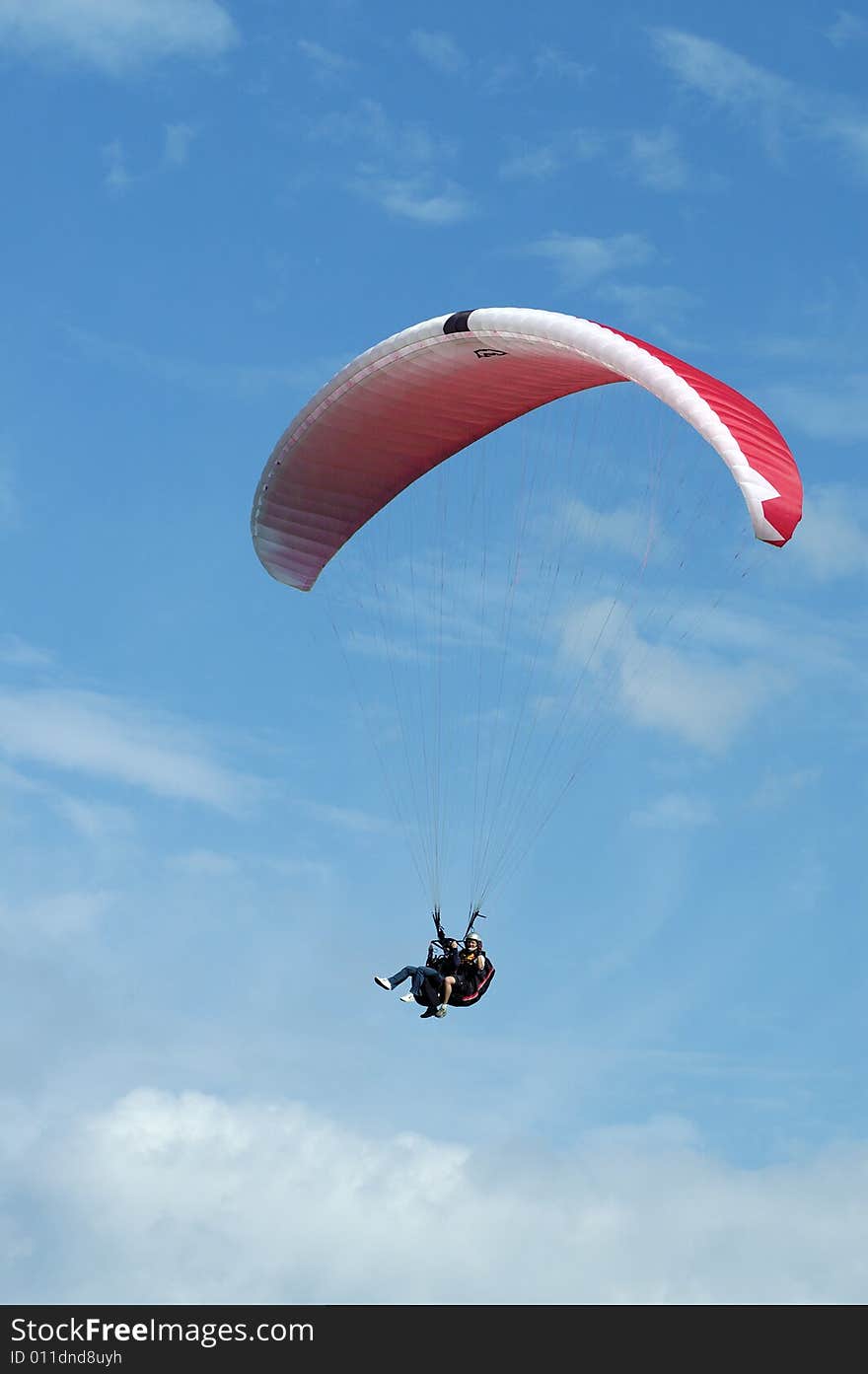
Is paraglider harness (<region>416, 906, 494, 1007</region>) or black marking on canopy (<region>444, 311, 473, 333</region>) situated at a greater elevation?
black marking on canopy (<region>444, 311, 473, 333</region>)

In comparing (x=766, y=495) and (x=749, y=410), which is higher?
(x=749, y=410)

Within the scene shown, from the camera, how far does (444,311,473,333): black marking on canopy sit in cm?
3512

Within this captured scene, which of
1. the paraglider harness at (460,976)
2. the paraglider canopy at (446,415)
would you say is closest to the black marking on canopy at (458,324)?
the paraglider canopy at (446,415)

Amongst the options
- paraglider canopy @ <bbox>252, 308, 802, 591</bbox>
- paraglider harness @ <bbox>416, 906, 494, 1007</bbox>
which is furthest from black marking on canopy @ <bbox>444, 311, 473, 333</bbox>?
paraglider harness @ <bbox>416, 906, 494, 1007</bbox>

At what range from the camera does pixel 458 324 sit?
3525 cm

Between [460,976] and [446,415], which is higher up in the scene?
[446,415]

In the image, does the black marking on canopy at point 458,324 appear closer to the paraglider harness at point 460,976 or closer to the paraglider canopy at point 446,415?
the paraglider canopy at point 446,415

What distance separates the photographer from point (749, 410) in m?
32.6

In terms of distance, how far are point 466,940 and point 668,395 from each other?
750 centimetres

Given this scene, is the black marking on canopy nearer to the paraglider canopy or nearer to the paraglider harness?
the paraglider canopy

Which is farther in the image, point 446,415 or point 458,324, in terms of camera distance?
point 446,415


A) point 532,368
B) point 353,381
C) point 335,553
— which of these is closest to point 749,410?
point 532,368
